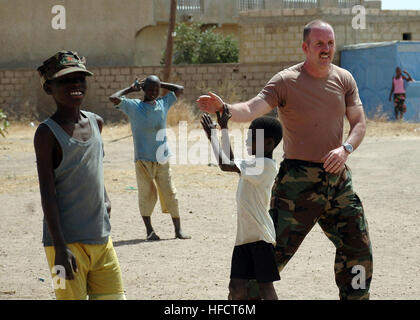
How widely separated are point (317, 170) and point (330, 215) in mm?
291

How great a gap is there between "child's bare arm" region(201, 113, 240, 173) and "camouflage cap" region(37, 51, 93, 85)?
0.77 meters

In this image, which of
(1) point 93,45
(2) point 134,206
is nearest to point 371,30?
(1) point 93,45

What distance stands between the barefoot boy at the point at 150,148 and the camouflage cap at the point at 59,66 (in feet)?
12.4

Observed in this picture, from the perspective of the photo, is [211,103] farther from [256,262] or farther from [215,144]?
[256,262]

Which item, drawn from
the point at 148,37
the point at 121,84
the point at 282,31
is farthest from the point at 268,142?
the point at 148,37

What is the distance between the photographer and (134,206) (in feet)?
31.4

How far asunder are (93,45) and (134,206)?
75.9 feet

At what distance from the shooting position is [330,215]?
14.4 ft

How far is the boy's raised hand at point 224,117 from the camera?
3927 mm

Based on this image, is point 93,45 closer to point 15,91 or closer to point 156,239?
point 15,91


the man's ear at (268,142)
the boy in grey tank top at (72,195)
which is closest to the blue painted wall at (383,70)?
the man's ear at (268,142)

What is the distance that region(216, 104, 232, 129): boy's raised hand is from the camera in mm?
3927

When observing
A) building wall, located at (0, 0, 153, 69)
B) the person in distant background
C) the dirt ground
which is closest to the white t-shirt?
the dirt ground

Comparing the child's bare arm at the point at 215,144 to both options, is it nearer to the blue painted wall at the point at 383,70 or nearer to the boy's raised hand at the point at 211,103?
the boy's raised hand at the point at 211,103
